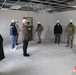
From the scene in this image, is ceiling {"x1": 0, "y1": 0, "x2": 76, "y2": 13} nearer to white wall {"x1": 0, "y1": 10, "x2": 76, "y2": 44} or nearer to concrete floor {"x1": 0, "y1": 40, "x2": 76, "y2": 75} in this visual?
white wall {"x1": 0, "y1": 10, "x2": 76, "y2": 44}

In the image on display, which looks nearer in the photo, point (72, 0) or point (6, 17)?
point (72, 0)

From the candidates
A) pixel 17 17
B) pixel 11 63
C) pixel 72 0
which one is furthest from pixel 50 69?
pixel 17 17

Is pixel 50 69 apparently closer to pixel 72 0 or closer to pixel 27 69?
pixel 27 69

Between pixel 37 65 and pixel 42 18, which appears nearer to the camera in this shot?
pixel 37 65

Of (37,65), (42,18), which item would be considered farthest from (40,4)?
(42,18)

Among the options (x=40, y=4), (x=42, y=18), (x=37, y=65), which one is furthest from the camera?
(x=42, y=18)

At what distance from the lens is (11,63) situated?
4.67 m

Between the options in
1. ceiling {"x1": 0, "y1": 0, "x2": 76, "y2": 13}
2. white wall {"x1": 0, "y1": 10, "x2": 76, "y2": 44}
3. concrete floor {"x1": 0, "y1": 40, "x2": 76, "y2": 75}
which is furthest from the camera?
white wall {"x1": 0, "y1": 10, "x2": 76, "y2": 44}

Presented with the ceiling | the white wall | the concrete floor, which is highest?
the ceiling

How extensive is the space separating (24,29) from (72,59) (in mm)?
2110

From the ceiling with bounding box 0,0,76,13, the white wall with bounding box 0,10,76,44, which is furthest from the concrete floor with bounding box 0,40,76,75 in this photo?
the white wall with bounding box 0,10,76,44

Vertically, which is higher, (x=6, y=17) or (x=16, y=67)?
(x=6, y=17)

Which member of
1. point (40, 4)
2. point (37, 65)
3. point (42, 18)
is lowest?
point (37, 65)

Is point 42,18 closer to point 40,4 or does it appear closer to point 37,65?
point 40,4
